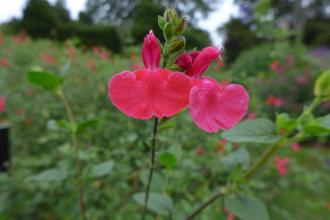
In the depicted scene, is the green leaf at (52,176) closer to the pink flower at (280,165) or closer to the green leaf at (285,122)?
the green leaf at (285,122)

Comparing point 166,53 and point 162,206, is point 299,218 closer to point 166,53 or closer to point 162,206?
point 162,206

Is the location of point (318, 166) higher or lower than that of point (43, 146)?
lower

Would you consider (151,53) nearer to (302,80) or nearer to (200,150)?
(200,150)

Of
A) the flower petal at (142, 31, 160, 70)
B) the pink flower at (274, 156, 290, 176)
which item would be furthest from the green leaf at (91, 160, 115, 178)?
the pink flower at (274, 156, 290, 176)

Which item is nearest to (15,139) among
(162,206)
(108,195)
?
→ (108,195)

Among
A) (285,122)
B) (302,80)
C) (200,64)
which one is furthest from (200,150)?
(302,80)

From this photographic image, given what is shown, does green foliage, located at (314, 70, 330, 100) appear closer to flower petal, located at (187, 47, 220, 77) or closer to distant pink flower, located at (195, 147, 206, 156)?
flower petal, located at (187, 47, 220, 77)
